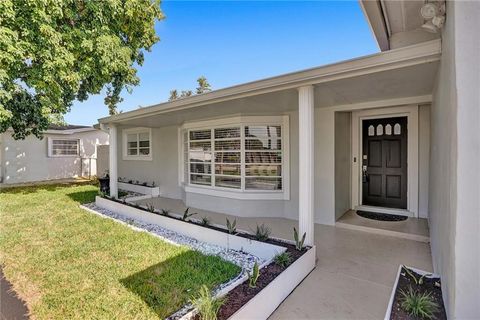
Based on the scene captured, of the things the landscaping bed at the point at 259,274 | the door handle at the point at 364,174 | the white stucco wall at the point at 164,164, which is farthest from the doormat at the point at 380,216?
the white stucco wall at the point at 164,164

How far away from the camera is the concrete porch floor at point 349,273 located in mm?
2654

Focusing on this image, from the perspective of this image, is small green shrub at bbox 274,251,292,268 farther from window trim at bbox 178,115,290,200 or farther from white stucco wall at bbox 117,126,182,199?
white stucco wall at bbox 117,126,182,199

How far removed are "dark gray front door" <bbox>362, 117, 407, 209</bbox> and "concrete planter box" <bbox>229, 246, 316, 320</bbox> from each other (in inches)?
135

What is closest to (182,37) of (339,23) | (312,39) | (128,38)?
(128,38)

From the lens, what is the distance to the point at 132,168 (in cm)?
1033

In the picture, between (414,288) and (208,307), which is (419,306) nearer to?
(414,288)

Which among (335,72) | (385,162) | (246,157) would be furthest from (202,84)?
(335,72)

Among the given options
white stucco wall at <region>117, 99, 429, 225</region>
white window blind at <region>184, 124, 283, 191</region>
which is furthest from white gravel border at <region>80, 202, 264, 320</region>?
white window blind at <region>184, 124, 283, 191</region>

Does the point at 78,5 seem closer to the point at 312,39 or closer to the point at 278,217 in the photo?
the point at 312,39

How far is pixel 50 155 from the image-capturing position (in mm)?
13898

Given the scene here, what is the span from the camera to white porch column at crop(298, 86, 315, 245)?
3.61 metres

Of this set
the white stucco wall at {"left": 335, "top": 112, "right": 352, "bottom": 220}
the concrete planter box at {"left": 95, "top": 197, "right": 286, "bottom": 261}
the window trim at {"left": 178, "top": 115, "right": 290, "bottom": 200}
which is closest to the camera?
the concrete planter box at {"left": 95, "top": 197, "right": 286, "bottom": 261}

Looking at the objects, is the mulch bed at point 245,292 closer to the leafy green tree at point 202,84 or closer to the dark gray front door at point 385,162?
the dark gray front door at point 385,162

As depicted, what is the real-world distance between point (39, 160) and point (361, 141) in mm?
15987
